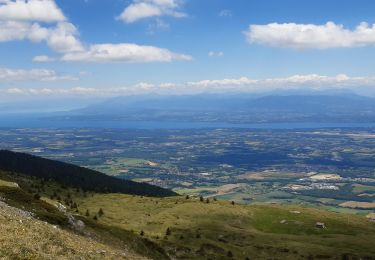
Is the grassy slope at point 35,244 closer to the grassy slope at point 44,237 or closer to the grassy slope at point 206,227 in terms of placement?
Result: the grassy slope at point 44,237

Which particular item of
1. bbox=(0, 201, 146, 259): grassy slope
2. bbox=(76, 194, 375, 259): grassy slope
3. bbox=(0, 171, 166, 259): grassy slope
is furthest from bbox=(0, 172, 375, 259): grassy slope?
bbox=(0, 201, 146, 259): grassy slope

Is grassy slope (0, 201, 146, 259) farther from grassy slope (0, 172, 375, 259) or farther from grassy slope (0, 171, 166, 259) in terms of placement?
grassy slope (0, 172, 375, 259)

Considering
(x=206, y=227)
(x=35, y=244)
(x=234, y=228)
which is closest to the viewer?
(x=35, y=244)

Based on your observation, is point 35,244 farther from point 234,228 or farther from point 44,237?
point 234,228

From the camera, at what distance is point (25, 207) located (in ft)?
190

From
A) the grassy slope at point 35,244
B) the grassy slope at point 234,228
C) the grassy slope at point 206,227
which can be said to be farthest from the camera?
the grassy slope at point 234,228

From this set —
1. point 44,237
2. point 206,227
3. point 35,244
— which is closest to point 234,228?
point 206,227

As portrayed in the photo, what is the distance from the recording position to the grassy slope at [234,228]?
87.9m

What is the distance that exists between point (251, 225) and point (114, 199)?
4067cm

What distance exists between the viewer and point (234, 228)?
357 feet

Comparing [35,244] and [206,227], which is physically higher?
[35,244]

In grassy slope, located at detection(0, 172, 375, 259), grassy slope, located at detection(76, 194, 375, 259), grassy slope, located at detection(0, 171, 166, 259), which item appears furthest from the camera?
grassy slope, located at detection(76, 194, 375, 259)

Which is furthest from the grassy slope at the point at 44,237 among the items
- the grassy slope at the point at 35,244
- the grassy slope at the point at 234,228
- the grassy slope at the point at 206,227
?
the grassy slope at the point at 234,228

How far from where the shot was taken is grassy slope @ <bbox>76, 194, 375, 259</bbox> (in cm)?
8788
